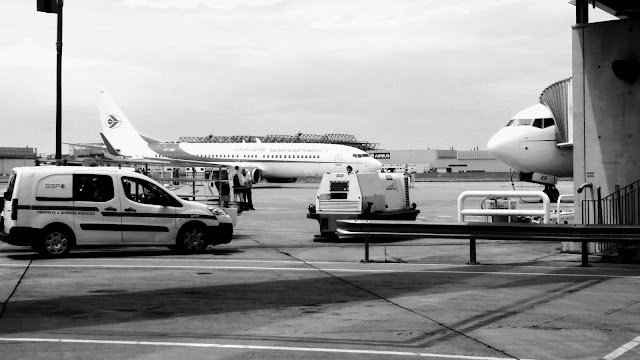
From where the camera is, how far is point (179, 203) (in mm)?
18406

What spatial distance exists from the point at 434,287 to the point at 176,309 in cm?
396

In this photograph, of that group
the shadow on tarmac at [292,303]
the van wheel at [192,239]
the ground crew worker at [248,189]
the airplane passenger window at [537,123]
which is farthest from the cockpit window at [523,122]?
the shadow on tarmac at [292,303]

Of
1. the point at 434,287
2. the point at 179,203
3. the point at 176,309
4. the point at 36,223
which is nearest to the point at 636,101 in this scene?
the point at 434,287

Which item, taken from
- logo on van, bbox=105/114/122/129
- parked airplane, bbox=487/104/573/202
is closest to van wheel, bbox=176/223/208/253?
parked airplane, bbox=487/104/573/202

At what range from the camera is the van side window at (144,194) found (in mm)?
18125

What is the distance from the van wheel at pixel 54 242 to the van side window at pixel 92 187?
68 cm

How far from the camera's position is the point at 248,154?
229 feet

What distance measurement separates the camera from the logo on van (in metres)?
77.3

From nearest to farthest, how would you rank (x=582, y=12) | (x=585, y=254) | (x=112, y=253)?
(x=585, y=254) → (x=582, y=12) → (x=112, y=253)

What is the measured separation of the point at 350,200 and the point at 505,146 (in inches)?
590

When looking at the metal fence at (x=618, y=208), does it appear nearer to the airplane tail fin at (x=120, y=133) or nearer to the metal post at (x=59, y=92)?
the metal post at (x=59, y=92)

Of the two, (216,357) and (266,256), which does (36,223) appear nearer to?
(266,256)

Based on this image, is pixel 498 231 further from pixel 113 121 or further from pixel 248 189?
pixel 113 121

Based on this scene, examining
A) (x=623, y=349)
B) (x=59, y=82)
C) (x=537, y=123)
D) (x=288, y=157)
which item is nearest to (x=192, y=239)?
(x=59, y=82)
